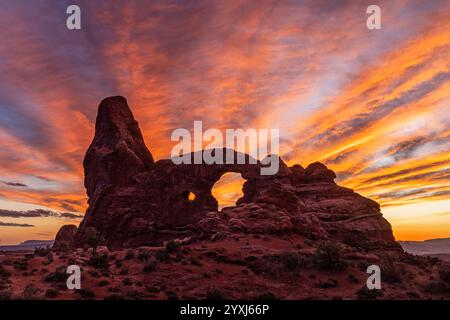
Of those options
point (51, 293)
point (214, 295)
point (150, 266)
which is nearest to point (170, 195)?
point (150, 266)

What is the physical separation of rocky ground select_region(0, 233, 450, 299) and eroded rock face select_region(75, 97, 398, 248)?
1551 cm

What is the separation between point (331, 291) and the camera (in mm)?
23656

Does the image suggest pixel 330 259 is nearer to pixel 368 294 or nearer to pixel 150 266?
pixel 368 294

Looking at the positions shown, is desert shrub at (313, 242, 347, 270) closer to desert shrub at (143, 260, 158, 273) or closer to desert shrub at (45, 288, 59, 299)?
desert shrub at (143, 260, 158, 273)

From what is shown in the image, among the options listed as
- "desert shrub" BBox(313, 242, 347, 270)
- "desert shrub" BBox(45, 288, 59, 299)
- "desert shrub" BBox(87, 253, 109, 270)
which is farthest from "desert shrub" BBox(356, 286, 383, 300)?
"desert shrub" BBox(87, 253, 109, 270)

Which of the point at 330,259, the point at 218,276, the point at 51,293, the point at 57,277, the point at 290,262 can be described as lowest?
the point at 218,276

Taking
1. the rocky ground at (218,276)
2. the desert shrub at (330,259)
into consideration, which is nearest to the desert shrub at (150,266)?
the rocky ground at (218,276)

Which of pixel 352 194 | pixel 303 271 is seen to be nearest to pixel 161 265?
pixel 303 271

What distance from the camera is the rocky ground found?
69.7ft

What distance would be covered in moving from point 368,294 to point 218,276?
1093 cm

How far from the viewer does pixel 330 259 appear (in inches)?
1127

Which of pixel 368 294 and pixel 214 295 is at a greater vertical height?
pixel 214 295

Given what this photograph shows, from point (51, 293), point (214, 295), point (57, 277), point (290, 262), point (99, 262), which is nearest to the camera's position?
A: point (51, 293)
